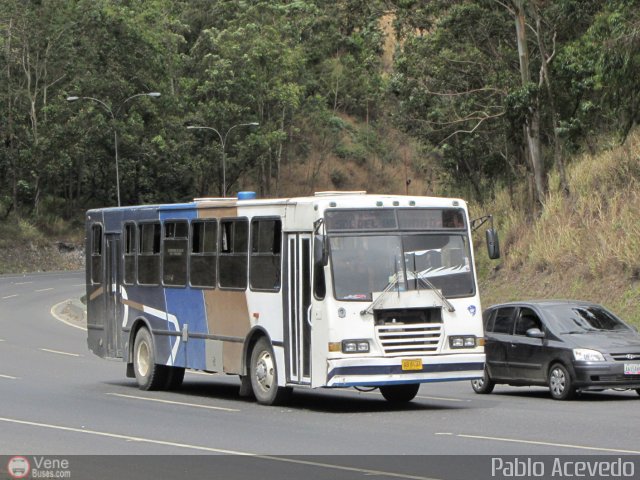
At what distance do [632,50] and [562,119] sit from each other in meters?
11.2

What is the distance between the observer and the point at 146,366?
21891mm

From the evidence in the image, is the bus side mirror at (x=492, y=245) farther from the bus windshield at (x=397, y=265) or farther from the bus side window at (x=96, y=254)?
the bus side window at (x=96, y=254)

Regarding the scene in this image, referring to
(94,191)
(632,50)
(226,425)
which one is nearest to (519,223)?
(632,50)

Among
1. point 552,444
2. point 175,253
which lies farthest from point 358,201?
point 552,444

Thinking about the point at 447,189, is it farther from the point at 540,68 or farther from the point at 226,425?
the point at 226,425

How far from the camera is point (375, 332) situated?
56.3ft

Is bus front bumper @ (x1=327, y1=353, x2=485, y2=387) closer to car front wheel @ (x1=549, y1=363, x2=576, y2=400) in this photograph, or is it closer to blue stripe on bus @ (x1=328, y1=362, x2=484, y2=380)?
blue stripe on bus @ (x1=328, y1=362, x2=484, y2=380)

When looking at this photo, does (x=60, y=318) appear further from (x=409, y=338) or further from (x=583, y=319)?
(x=409, y=338)

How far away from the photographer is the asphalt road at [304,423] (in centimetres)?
1302

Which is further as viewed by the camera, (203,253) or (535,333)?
(203,253)

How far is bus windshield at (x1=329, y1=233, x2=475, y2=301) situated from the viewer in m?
17.4

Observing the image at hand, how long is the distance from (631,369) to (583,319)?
151cm

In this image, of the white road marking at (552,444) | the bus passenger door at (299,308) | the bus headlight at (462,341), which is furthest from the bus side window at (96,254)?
the white road marking at (552,444)
